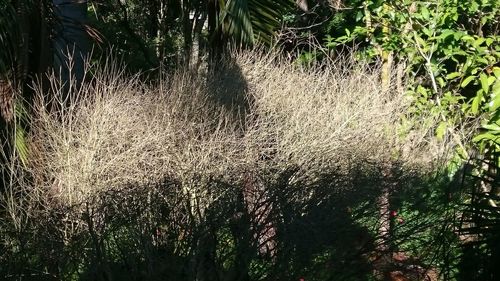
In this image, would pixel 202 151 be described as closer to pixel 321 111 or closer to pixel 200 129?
pixel 200 129

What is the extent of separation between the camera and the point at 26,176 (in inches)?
290

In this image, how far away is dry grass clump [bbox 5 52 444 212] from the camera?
6969 millimetres

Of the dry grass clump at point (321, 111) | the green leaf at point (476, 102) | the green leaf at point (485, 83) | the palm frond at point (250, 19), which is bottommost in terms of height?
the dry grass clump at point (321, 111)

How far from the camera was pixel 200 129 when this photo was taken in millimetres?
7586

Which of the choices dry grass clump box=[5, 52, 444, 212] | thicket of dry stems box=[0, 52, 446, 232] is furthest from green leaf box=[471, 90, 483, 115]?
dry grass clump box=[5, 52, 444, 212]

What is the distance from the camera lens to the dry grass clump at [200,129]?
6.97m

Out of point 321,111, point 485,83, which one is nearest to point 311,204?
point 485,83

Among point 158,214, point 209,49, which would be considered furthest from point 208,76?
point 158,214

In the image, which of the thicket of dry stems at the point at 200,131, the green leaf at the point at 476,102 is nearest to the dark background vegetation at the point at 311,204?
the green leaf at the point at 476,102

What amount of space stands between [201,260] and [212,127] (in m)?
4.02

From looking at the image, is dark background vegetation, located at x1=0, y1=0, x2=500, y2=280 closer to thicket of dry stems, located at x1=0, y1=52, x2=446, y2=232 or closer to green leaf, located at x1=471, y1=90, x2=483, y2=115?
green leaf, located at x1=471, y1=90, x2=483, y2=115

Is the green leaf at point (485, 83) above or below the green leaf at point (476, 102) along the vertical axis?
above

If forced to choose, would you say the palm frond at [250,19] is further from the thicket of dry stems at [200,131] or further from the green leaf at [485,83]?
the green leaf at [485,83]

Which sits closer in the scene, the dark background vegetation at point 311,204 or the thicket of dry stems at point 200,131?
the dark background vegetation at point 311,204
